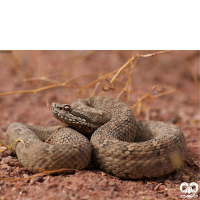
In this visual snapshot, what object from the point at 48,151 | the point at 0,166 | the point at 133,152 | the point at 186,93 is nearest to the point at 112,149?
the point at 133,152

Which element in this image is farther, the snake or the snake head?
the snake head

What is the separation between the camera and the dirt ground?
12.9 ft

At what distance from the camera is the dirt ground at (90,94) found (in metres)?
3.92

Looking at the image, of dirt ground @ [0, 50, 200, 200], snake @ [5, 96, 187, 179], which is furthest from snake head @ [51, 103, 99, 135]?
dirt ground @ [0, 50, 200, 200]

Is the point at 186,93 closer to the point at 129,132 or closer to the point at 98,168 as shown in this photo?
the point at 129,132
